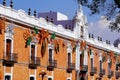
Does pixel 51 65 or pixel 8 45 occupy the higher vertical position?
pixel 8 45

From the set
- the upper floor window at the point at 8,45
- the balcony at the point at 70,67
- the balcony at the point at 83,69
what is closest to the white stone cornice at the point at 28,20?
the upper floor window at the point at 8,45

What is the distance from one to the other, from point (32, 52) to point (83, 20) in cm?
1239

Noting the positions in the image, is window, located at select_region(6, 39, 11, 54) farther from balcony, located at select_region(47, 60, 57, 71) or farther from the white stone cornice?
balcony, located at select_region(47, 60, 57, 71)

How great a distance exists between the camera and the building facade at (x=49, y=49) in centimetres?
3048

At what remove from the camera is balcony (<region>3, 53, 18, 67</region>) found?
29406 mm

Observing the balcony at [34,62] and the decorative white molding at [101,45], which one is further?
the decorative white molding at [101,45]

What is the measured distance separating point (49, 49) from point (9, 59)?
25.6 feet

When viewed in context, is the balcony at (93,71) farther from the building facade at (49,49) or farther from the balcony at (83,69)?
the balcony at (83,69)

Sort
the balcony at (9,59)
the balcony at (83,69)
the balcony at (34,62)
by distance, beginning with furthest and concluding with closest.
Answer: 1. the balcony at (83,69)
2. the balcony at (34,62)
3. the balcony at (9,59)

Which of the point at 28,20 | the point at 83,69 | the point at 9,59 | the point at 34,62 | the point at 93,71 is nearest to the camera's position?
the point at 9,59

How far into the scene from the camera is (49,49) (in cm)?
3709

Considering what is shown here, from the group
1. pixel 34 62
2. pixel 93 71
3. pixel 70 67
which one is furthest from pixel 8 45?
pixel 93 71

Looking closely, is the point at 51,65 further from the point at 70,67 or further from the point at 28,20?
the point at 28,20

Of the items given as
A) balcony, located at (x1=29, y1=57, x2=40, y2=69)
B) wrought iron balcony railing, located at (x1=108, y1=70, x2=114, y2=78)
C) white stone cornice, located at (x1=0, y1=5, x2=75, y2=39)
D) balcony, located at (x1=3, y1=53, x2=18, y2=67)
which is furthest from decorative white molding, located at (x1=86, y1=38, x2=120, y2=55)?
balcony, located at (x1=3, y1=53, x2=18, y2=67)
